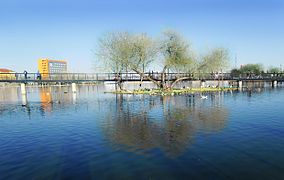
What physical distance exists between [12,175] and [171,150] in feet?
23.8

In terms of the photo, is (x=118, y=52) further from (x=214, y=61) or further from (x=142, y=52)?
(x=214, y=61)

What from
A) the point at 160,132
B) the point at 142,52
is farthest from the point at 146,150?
the point at 142,52

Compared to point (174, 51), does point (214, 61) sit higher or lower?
lower

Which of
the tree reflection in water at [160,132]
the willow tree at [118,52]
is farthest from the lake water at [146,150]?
the willow tree at [118,52]

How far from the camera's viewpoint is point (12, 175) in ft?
29.1

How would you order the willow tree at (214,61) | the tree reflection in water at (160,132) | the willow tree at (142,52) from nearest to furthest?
the tree reflection in water at (160,132) → the willow tree at (142,52) → the willow tree at (214,61)

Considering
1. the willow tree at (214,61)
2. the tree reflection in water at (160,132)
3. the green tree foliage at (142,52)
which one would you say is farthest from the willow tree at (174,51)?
the tree reflection in water at (160,132)

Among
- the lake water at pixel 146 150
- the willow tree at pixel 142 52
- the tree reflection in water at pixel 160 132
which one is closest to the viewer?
the lake water at pixel 146 150

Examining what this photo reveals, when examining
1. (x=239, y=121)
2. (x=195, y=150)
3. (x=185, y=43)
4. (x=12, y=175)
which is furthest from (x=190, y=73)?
(x=12, y=175)

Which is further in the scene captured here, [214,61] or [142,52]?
[214,61]

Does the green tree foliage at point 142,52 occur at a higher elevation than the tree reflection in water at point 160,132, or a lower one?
higher

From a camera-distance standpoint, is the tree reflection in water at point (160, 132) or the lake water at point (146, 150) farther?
the tree reflection in water at point (160, 132)

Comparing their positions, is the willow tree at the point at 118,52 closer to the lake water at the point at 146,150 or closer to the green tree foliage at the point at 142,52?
the green tree foliage at the point at 142,52

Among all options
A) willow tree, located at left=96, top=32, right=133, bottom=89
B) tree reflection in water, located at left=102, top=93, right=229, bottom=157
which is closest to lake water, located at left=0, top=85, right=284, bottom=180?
tree reflection in water, located at left=102, top=93, right=229, bottom=157
